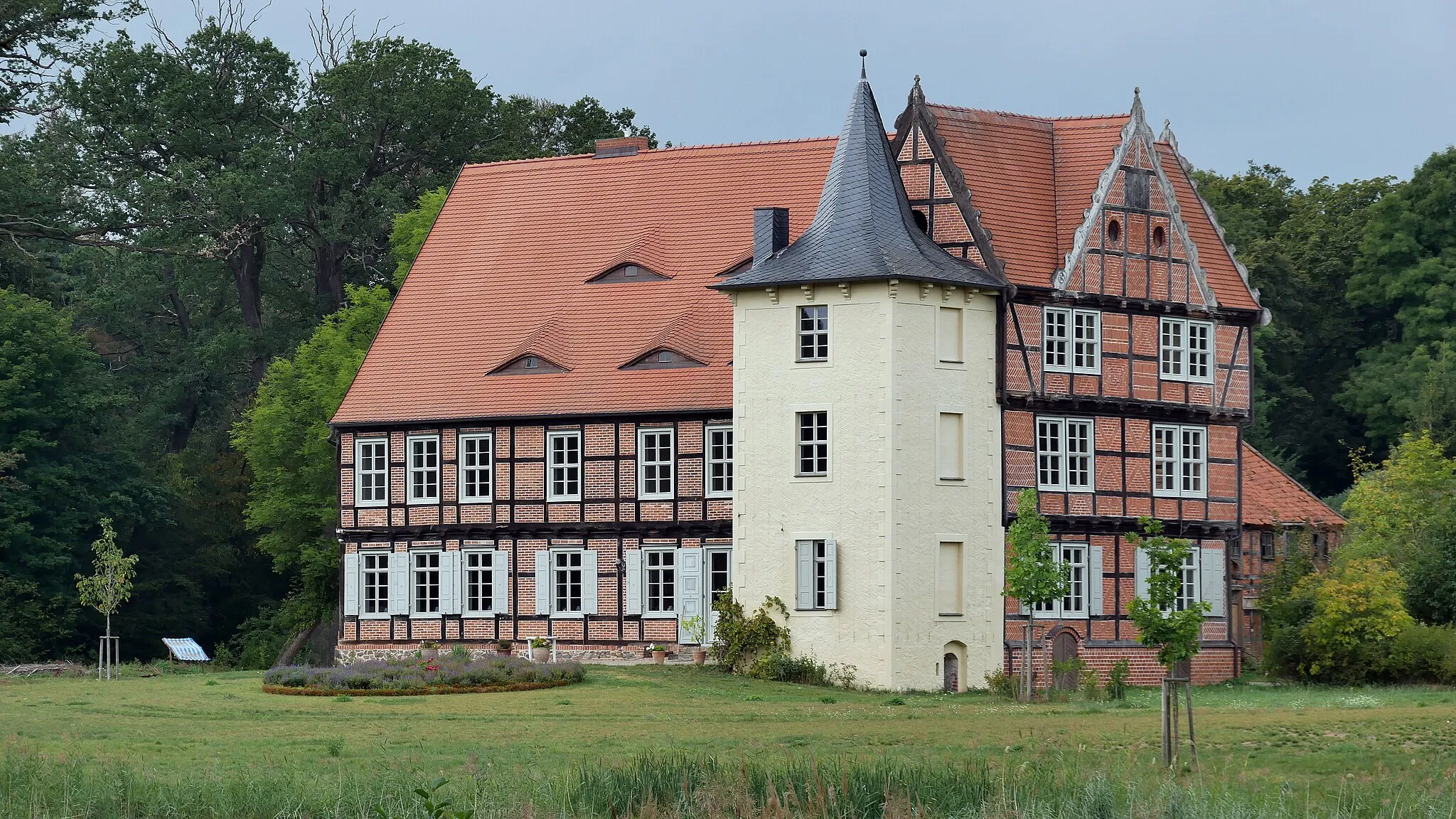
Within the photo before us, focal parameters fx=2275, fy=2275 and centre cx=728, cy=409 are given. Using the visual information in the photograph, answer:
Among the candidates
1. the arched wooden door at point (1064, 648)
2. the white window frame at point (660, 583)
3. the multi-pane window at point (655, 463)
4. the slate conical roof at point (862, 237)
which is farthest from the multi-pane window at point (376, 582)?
the arched wooden door at point (1064, 648)

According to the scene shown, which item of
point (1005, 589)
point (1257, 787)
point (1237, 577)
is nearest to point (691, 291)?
point (1005, 589)

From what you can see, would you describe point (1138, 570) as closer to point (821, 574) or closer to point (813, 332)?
point (821, 574)

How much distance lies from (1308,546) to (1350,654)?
7118 mm

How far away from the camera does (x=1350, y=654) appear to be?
37.4 metres

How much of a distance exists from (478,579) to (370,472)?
307 cm

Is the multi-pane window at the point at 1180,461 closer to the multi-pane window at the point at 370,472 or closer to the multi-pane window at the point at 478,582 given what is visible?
the multi-pane window at the point at 478,582

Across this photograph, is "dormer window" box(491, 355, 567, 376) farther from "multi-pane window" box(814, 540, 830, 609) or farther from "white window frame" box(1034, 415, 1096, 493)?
"white window frame" box(1034, 415, 1096, 493)

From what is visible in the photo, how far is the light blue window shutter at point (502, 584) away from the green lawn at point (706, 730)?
4.64 meters

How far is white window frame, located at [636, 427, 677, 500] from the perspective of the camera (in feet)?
133

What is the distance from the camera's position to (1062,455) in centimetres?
3881

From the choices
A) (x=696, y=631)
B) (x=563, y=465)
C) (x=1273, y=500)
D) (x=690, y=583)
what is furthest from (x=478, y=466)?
(x=1273, y=500)

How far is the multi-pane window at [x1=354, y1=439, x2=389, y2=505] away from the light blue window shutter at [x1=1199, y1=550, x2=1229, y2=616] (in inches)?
597

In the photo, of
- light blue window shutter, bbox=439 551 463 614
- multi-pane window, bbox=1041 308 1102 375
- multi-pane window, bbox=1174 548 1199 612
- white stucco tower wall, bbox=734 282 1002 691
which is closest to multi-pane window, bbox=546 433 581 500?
light blue window shutter, bbox=439 551 463 614

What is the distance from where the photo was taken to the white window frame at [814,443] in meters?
36.9
